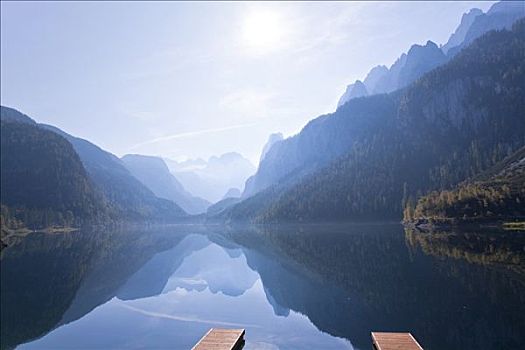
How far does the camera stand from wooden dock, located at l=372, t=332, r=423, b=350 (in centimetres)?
2650

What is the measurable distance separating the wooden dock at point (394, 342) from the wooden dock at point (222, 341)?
9817 mm

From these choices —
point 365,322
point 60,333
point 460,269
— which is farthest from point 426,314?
point 60,333

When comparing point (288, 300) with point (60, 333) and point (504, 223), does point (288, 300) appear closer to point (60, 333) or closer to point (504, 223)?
point (60, 333)

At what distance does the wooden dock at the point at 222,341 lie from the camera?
28273mm

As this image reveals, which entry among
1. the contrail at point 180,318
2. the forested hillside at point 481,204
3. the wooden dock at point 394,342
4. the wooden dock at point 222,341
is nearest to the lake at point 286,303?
the contrail at point 180,318

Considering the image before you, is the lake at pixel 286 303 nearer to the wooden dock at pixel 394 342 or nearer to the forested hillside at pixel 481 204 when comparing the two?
the wooden dock at pixel 394 342

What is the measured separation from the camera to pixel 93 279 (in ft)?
229

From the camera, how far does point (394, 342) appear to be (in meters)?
27.5

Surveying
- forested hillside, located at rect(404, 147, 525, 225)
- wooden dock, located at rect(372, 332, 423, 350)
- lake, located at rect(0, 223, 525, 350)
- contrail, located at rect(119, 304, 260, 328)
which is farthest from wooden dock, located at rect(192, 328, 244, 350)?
forested hillside, located at rect(404, 147, 525, 225)

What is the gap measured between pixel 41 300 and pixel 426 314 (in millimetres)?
44372

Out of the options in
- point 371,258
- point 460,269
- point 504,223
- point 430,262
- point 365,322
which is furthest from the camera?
point 504,223

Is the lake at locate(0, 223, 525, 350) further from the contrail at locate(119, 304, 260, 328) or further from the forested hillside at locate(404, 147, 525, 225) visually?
the forested hillside at locate(404, 147, 525, 225)

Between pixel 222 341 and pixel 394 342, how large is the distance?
11871mm

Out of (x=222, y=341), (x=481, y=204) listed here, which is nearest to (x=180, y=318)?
(x=222, y=341)
